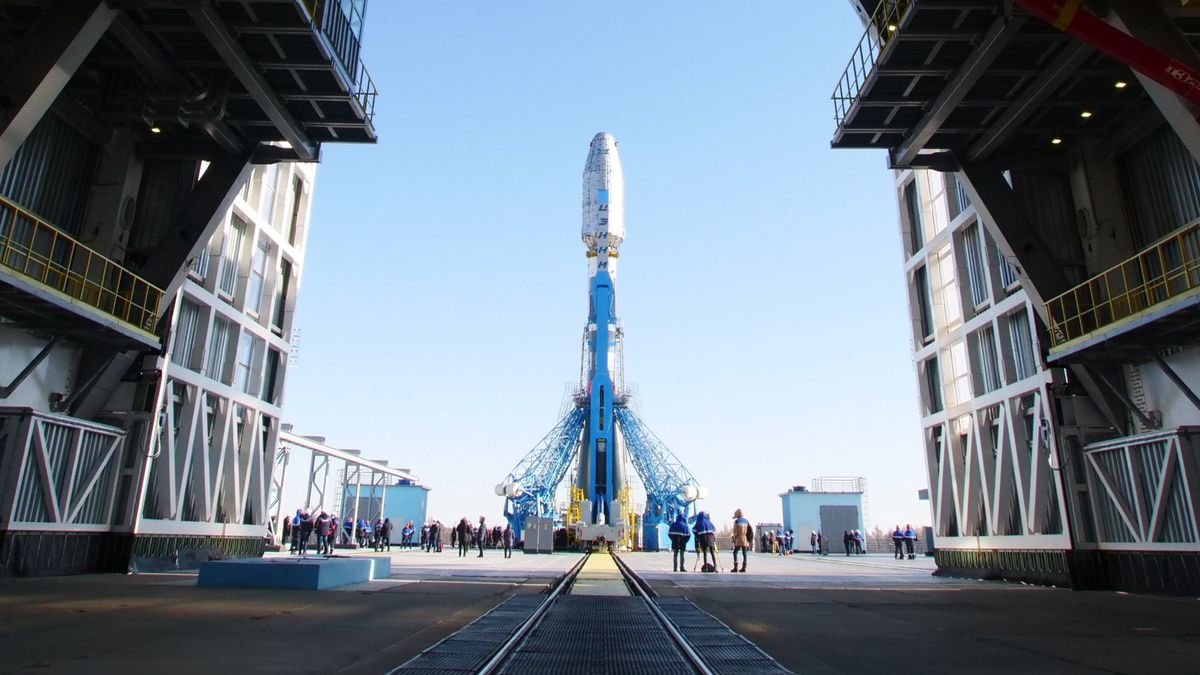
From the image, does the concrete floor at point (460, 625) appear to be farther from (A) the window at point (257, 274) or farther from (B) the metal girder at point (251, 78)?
(B) the metal girder at point (251, 78)

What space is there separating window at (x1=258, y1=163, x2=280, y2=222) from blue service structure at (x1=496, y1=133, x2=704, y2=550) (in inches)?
1118

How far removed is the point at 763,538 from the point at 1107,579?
31.1 metres

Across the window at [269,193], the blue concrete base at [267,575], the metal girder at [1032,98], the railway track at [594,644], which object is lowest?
the railway track at [594,644]

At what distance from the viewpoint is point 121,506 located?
1762 cm

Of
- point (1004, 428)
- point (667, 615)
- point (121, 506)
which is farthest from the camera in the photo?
point (1004, 428)

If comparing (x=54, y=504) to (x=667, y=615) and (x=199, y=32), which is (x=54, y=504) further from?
(x=667, y=615)

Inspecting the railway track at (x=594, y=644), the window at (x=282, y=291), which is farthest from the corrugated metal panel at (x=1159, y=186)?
the window at (x=282, y=291)

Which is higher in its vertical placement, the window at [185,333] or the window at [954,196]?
the window at [954,196]

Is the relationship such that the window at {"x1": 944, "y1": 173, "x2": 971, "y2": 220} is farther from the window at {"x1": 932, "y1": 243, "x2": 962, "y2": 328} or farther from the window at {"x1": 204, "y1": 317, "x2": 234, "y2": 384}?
the window at {"x1": 204, "y1": 317, "x2": 234, "y2": 384}

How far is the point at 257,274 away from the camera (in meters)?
23.5

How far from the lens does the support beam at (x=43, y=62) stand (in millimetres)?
12648

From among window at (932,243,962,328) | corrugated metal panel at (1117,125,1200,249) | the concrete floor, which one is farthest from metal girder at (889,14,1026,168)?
the concrete floor

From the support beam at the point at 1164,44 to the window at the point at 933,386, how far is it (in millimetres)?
11520

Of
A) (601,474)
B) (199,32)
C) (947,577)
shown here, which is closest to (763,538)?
(601,474)
